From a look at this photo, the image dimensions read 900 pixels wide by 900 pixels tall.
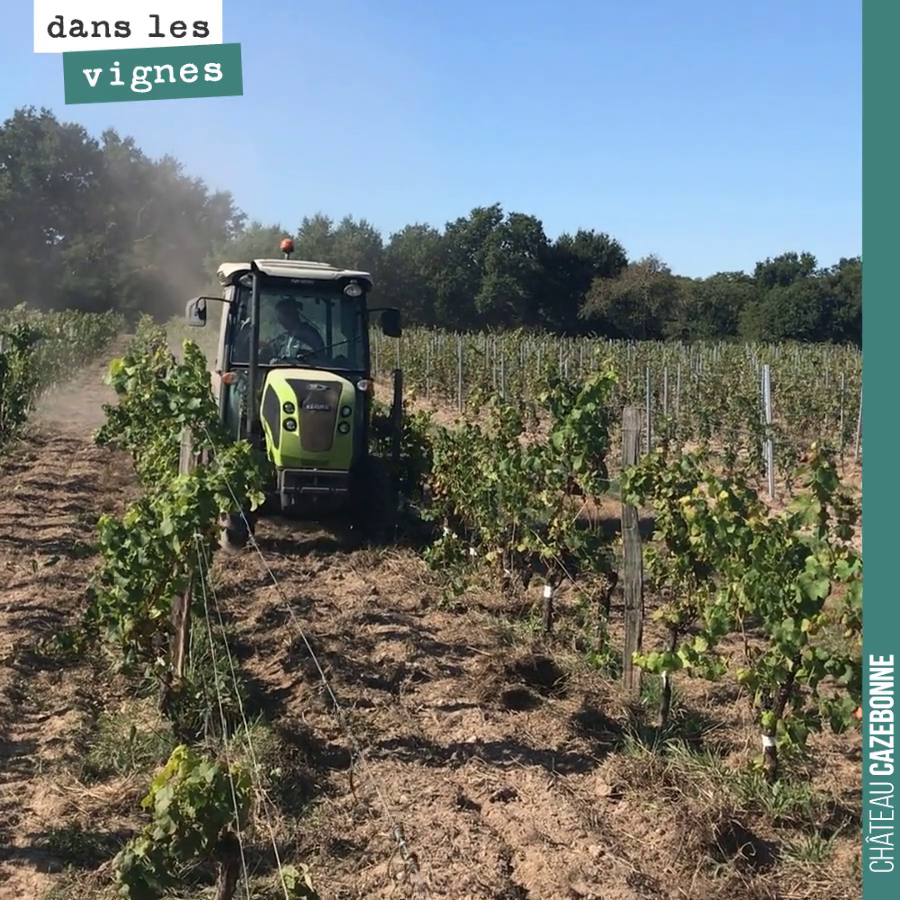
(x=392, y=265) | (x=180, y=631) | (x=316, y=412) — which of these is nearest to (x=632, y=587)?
(x=180, y=631)

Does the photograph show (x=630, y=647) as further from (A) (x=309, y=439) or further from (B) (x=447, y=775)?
(A) (x=309, y=439)

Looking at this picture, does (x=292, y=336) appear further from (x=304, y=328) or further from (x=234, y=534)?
(x=234, y=534)

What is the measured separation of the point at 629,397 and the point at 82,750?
1357cm

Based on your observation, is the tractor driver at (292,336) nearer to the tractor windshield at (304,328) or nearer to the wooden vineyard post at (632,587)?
the tractor windshield at (304,328)

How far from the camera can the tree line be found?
161ft

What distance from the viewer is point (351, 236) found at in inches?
1998

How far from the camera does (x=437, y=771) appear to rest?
4160 millimetres

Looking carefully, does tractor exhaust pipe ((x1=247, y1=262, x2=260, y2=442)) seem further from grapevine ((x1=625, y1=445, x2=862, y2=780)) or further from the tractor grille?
grapevine ((x1=625, y1=445, x2=862, y2=780))

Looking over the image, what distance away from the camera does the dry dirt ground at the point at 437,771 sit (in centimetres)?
347

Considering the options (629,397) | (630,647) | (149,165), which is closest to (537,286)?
(149,165)

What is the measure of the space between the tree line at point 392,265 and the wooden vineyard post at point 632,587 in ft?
137

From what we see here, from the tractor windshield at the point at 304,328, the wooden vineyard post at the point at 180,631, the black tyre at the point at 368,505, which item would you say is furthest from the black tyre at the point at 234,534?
the wooden vineyard post at the point at 180,631

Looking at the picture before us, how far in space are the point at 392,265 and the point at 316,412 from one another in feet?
148

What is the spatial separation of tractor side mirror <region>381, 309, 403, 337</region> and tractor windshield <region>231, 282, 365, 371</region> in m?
0.25
